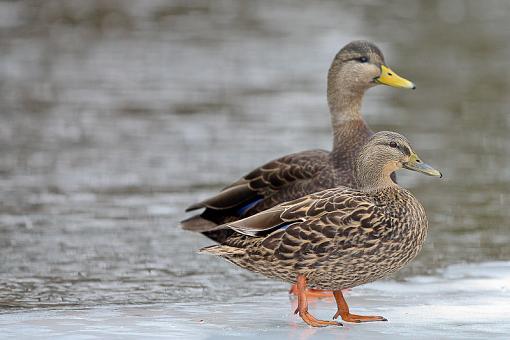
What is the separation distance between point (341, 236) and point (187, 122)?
614 centimetres

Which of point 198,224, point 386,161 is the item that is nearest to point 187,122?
point 198,224

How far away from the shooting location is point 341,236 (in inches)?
204

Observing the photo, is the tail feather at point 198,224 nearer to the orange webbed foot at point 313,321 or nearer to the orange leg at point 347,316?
the orange leg at point 347,316

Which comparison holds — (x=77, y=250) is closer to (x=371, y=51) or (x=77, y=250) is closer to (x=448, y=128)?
(x=371, y=51)

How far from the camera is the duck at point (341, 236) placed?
5.18 meters

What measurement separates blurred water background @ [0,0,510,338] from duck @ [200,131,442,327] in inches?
31.6

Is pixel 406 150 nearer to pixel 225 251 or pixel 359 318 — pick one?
pixel 359 318

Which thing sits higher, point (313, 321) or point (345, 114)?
point (345, 114)

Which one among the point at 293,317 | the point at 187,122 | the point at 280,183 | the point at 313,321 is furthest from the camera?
the point at 187,122

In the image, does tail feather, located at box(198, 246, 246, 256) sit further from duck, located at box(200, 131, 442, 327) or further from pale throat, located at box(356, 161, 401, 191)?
pale throat, located at box(356, 161, 401, 191)

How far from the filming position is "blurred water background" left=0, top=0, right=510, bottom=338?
680cm

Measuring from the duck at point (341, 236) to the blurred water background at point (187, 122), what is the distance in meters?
0.80

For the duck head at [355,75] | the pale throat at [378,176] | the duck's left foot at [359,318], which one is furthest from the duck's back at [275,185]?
the duck's left foot at [359,318]

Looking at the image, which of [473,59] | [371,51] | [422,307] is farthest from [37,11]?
[422,307]
